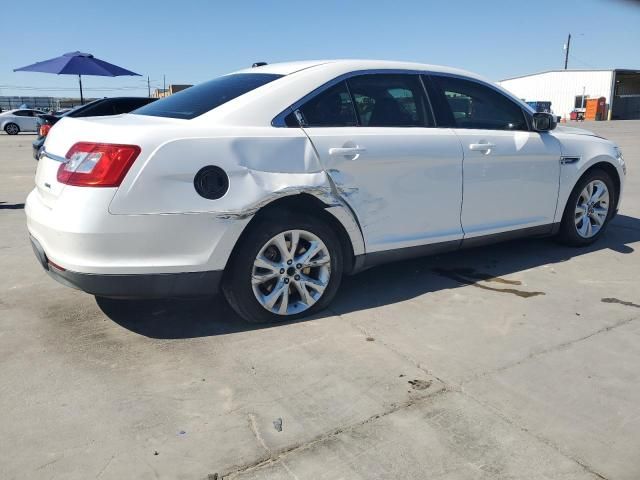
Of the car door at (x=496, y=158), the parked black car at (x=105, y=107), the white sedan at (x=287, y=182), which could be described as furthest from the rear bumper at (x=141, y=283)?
the parked black car at (x=105, y=107)

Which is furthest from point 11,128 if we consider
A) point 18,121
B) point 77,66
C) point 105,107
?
point 105,107

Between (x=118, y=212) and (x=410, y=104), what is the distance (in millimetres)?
2217

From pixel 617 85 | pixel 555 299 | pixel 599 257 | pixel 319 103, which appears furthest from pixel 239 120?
pixel 617 85

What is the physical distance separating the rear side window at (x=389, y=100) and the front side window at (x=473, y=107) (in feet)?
0.55

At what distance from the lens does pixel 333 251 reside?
3.67 m

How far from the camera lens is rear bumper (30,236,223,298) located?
9.99 feet

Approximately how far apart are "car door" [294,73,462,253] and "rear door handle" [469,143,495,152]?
0.52ft

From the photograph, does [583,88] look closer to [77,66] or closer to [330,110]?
[77,66]

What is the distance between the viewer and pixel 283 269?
350cm

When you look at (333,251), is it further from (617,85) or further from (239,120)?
(617,85)

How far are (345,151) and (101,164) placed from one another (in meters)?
1.46

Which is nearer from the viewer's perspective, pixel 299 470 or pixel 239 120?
pixel 299 470

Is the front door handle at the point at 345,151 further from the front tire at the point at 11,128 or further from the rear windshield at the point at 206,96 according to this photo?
the front tire at the point at 11,128

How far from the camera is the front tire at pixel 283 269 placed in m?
3.36
